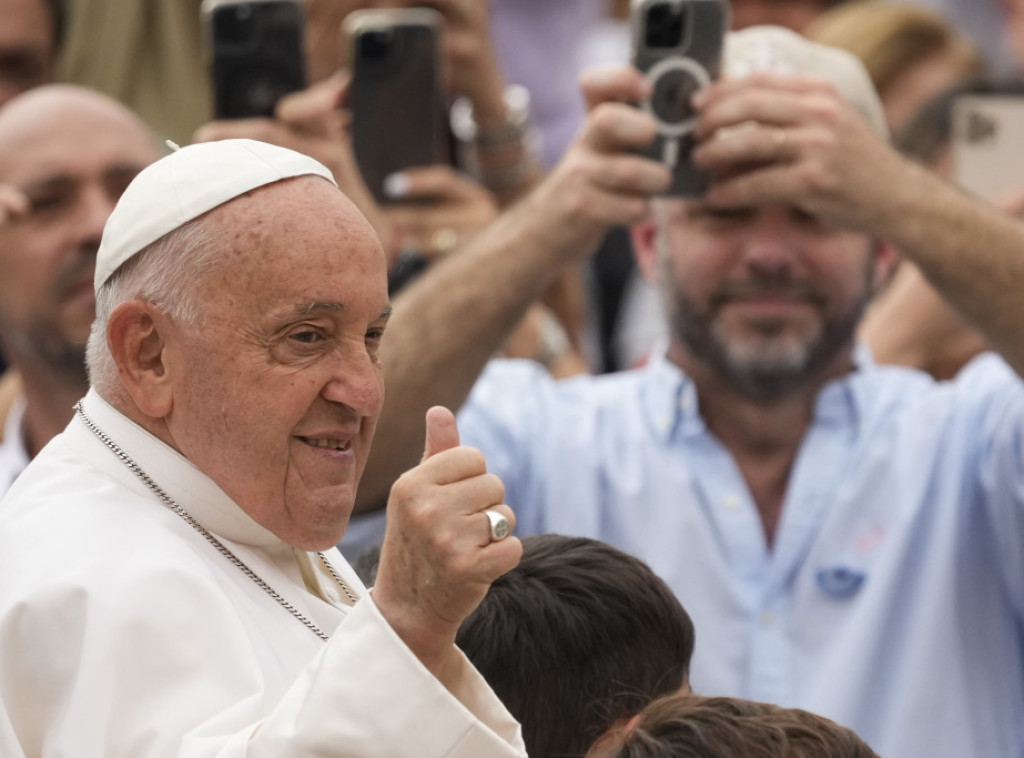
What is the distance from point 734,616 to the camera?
3.69 m

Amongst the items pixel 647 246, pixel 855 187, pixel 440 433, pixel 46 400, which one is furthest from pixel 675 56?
pixel 440 433

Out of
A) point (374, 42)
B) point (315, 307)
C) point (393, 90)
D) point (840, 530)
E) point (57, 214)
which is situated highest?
point (315, 307)

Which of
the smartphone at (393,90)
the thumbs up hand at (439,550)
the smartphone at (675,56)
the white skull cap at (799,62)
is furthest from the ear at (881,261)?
the thumbs up hand at (439,550)

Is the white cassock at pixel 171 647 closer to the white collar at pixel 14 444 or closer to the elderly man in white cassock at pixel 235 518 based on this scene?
the elderly man in white cassock at pixel 235 518

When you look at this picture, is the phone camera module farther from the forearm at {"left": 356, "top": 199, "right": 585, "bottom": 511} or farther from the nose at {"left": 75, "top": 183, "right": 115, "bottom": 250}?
the forearm at {"left": 356, "top": 199, "right": 585, "bottom": 511}

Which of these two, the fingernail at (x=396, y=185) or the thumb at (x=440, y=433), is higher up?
the thumb at (x=440, y=433)

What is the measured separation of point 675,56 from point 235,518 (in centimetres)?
183

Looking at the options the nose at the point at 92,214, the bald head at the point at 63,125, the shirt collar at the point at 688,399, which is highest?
the bald head at the point at 63,125

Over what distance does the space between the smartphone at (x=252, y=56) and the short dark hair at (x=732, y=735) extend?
2.26 meters

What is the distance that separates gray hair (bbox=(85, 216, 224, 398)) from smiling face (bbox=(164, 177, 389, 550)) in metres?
0.01

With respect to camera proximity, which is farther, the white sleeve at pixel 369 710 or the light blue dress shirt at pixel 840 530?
the light blue dress shirt at pixel 840 530

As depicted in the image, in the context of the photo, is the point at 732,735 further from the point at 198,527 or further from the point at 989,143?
the point at 989,143

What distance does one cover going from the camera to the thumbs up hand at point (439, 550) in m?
1.62

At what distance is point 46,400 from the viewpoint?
393cm
